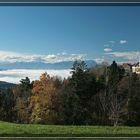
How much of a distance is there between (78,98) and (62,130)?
558mm

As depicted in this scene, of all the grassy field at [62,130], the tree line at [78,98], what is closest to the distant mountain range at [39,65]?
the tree line at [78,98]

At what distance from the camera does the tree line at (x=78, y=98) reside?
23.5 feet

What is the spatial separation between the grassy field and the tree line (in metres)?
0.08

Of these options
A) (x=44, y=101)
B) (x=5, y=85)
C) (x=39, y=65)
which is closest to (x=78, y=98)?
(x=44, y=101)

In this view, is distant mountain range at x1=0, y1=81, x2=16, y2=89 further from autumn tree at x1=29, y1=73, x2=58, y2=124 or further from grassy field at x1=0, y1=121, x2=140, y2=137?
grassy field at x1=0, y1=121, x2=140, y2=137

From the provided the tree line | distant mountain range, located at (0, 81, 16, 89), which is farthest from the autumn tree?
distant mountain range, located at (0, 81, 16, 89)

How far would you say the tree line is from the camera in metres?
7.18

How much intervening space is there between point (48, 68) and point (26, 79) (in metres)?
0.36

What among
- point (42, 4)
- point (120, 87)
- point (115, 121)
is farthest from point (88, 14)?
point (115, 121)

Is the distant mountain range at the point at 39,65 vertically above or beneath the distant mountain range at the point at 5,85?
above

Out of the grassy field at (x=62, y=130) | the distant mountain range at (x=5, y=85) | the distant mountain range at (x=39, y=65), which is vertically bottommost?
the grassy field at (x=62, y=130)

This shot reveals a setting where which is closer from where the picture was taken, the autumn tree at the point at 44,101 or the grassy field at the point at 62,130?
the autumn tree at the point at 44,101

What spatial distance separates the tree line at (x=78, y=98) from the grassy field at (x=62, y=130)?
0.25 ft

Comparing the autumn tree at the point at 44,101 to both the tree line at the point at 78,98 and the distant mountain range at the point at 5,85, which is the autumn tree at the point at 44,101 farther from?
the distant mountain range at the point at 5,85
